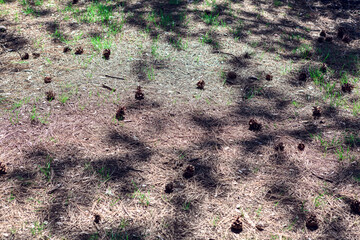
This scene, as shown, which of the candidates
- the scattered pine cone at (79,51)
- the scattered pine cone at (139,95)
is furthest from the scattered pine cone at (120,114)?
the scattered pine cone at (79,51)

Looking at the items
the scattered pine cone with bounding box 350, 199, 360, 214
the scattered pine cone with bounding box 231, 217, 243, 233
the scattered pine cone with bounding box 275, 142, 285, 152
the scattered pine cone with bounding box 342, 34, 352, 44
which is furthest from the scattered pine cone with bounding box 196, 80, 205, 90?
the scattered pine cone with bounding box 342, 34, 352, 44

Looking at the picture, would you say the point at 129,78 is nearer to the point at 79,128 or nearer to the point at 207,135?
the point at 79,128

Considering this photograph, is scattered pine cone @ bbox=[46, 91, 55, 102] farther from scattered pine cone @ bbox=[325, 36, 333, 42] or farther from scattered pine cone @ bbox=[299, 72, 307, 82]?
scattered pine cone @ bbox=[325, 36, 333, 42]

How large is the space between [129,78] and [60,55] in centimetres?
123

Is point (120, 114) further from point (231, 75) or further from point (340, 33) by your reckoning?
point (340, 33)

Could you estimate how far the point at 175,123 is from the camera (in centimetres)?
366

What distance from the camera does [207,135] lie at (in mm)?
3514

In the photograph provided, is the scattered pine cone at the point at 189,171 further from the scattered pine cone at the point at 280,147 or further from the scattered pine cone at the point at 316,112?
the scattered pine cone at the point at 316,112

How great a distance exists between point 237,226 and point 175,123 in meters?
1.50

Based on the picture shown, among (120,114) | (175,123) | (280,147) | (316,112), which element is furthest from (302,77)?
(120,114)

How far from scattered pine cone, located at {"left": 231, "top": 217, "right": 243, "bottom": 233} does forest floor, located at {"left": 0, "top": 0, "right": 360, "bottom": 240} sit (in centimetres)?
1

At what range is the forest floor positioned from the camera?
2615mm

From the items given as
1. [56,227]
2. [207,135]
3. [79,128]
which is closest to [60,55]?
[79,128]

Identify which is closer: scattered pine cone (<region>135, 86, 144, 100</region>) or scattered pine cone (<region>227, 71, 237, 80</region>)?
scattered pine cone (<region>135, 86, 144, 100</region>)
